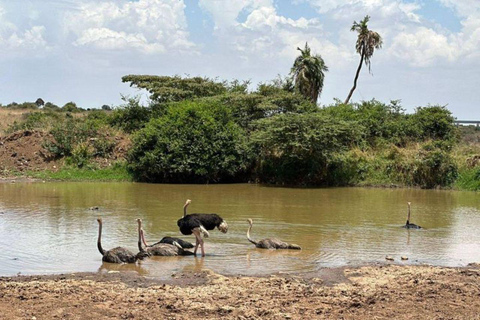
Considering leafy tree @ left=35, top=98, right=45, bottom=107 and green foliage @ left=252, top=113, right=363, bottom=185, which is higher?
leafy tree @ left=35, top=98, right=45, bottom=107

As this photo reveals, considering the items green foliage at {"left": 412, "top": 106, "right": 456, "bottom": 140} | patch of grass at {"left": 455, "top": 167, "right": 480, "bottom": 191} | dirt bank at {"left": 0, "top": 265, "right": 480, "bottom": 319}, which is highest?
green foliage at {"left": 412, "top": 106, "right": 456, "bottom": 140}

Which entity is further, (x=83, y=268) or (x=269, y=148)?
(x=269, y=148)

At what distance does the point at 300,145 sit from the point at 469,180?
8.44m

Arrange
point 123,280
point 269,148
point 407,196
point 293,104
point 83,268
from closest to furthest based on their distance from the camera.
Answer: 1. point 123,280
2. point 83,268
3. point 407,196
4. point 269,148
5. point 293,104

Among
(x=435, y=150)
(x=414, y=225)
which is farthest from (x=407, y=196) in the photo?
(x=414, y=225)

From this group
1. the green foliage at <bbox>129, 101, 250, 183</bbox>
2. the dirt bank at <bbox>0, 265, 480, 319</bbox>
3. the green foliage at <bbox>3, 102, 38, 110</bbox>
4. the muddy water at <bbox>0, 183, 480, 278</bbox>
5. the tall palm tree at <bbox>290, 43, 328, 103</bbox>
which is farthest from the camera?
the green foliage at <bbox>3, 102, 38, 110</bbox>

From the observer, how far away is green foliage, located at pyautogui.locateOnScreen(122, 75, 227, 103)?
3700 cm

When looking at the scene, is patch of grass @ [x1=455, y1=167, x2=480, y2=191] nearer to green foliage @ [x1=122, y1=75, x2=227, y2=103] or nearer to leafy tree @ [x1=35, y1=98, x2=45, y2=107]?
green foliage @ [x1=122, y1=75, x2=227, y2=103]

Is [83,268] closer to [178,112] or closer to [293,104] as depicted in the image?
[178,112]

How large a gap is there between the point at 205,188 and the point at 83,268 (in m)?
17.4

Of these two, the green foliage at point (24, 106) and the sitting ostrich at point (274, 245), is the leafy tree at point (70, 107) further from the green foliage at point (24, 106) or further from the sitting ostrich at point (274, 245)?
→ the sitting ostrich at point (274, 245)

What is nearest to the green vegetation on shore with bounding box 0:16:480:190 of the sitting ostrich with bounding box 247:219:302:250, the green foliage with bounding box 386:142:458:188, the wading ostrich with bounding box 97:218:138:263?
the green foliage with bounding box 386:142:458:188

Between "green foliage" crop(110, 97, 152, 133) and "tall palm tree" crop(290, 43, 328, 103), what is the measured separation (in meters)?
11.0

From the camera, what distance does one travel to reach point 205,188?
28531 mm
